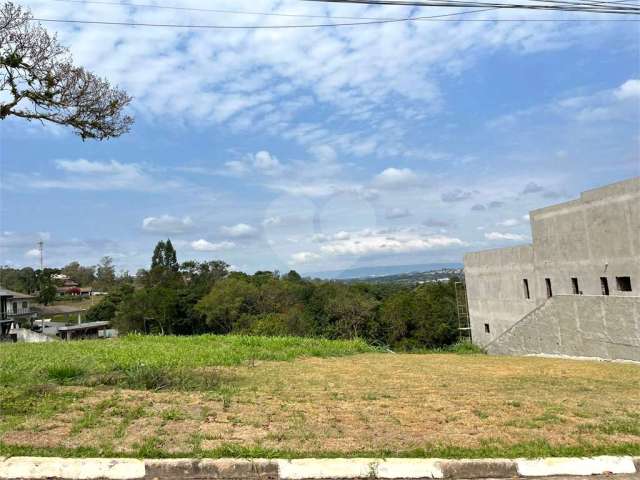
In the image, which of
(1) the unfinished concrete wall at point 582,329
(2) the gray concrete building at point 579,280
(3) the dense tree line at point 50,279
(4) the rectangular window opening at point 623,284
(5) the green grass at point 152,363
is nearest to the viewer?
(5) the green grass at point 152,363

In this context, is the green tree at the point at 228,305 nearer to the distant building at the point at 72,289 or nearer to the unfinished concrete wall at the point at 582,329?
the unfinished concrete wall at the point at 582,329

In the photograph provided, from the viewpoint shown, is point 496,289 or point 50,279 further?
point 50,279

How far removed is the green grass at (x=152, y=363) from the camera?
7.25m

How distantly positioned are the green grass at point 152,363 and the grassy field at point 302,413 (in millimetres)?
43

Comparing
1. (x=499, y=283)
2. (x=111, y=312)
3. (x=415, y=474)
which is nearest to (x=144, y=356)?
(x=415, y=474)

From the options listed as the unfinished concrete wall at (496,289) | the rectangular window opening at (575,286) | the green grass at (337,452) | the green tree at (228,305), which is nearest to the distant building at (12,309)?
the green tree at (228,305)

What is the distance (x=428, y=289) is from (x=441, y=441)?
53.5 metres

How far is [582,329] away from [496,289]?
31.3 feet

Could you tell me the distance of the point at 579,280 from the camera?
1964cm

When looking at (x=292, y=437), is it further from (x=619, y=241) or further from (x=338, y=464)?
(x=619, y=241)

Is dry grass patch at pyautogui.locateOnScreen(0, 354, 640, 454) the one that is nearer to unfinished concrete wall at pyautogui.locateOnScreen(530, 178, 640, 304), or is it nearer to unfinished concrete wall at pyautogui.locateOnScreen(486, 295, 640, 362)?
unfinished concrete wall at pyautogui.locateOnScreen(486, 295, 640, 362)

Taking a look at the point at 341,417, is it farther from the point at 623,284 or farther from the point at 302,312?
the point at 302,312

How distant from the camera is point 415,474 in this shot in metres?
3.75

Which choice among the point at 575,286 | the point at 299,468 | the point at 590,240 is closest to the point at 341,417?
the point at 299,468
